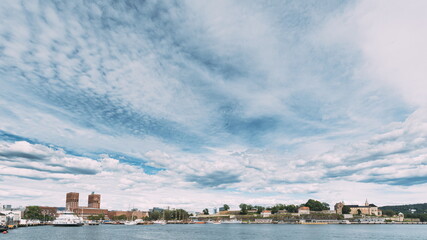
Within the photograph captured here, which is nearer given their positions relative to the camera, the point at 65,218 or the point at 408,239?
the point at 408,239

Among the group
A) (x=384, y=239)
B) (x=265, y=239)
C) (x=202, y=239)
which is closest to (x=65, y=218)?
(x=202, y=239)

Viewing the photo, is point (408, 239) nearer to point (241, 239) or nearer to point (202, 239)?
point (241, 239)

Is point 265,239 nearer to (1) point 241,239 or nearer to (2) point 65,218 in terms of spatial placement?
(1) point 241,239

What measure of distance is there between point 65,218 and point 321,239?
5456 inches

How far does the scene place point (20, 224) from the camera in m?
157

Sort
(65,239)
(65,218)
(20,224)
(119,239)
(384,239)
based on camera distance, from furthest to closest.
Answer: (65,218)
(20,224)
(384,239)
(119,239)
(65,239)

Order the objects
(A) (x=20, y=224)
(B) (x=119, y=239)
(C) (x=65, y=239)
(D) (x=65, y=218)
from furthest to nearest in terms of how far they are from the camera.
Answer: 1. (D) (x=65, y=218)
2. (A) (x=20, y=224)
3. (B) (x=119, y=239)
4. (C) (x=65, y=239)

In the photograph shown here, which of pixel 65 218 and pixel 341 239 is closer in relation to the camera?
pixel 341 239

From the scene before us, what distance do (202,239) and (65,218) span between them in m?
112

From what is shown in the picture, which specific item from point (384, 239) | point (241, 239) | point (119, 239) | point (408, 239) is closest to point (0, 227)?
point (119, 239)

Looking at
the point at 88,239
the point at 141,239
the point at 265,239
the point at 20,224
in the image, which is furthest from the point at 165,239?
the point at 20,224

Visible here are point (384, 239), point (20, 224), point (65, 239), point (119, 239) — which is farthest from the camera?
point (20, 224)

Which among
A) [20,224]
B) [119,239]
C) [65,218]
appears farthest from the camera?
[65,218]

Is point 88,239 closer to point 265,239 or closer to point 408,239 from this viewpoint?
point 265,239
